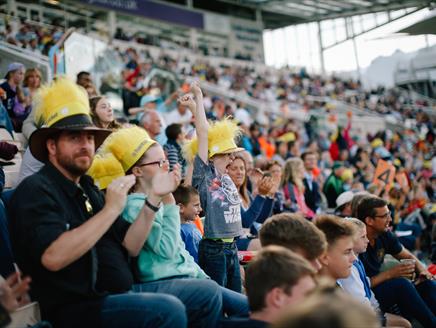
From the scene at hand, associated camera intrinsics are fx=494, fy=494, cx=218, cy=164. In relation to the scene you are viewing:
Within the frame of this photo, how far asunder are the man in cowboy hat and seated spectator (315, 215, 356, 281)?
1327 millimetres

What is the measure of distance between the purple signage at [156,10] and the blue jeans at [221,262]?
Answer: 81.7 feet

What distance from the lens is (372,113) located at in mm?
26062

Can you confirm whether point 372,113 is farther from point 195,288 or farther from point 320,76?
point 195,288

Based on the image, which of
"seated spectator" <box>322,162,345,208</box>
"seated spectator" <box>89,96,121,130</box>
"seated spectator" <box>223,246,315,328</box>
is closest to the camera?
"seated spectator" <box>223,246,315,328</box>

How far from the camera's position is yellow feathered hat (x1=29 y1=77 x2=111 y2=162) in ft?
8.04

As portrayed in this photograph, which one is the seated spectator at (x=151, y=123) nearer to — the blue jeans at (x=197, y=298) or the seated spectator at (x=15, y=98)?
the seated spectator at (x=15, y=98)

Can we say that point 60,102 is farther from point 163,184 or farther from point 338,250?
point 338,250

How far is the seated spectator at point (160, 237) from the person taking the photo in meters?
2.45

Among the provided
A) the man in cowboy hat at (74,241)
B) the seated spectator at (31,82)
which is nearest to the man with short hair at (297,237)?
the man in cowboy hat at (74,241)

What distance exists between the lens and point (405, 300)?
4.02 meters

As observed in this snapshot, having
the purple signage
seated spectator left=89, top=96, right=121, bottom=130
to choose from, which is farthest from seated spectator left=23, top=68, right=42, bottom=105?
the purple signage

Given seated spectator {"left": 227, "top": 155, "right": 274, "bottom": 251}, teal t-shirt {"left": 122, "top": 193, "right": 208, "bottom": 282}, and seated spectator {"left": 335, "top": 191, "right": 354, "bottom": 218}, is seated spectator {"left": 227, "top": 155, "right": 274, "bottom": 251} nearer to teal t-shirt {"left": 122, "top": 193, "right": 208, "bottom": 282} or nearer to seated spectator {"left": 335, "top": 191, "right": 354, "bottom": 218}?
seated spectator {"left": 335, "top": 191, "right": 354, "bottom": 218}

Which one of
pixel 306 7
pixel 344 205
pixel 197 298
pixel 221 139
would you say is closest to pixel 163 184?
pixel 197 298

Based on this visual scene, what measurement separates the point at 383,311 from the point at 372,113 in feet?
76.4
